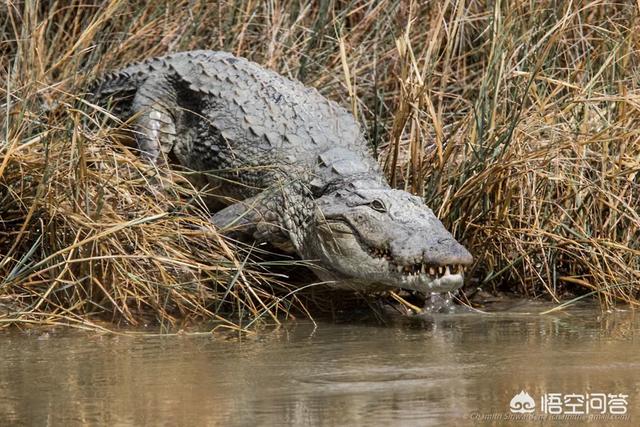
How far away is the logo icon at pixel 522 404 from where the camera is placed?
370 cm

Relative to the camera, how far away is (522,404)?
12.3ft

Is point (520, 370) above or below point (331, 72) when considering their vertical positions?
below

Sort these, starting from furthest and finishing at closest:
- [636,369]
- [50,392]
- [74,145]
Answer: [74,145] < [636,369] < [50,392]

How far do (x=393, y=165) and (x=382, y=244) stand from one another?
85 centimetres

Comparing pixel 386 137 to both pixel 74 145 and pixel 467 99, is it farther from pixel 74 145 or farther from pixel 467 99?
pixel 74 145

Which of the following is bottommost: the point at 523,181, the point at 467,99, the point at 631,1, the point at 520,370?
the point at 520,370

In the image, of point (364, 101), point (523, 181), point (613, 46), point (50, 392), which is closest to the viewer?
point (50, 392)

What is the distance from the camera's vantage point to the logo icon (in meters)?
3.70

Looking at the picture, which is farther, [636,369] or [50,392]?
[636,369]

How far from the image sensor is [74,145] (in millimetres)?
5039

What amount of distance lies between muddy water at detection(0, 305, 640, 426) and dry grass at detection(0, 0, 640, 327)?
32cm

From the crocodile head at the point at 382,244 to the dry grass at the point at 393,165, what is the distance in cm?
30

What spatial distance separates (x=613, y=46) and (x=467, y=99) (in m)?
0.93

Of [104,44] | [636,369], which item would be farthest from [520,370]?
[104,44]
